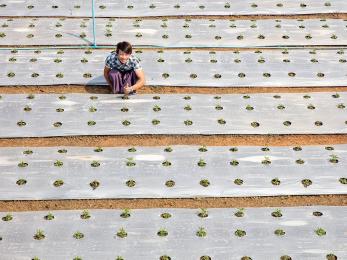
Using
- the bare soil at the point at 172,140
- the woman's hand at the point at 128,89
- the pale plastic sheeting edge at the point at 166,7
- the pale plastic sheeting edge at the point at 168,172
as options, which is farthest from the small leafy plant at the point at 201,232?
the pale plastic sheeting edge at the point at 166,7

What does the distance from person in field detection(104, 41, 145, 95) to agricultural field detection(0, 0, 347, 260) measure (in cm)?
25

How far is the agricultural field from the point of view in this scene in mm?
10078

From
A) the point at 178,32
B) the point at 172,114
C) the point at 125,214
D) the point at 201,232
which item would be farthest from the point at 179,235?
the point at 178,32

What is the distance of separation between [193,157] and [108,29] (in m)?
5.22

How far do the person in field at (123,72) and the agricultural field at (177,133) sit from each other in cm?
25

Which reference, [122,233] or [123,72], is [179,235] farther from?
[123,72]

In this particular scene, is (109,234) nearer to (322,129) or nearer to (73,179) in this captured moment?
(73,179)

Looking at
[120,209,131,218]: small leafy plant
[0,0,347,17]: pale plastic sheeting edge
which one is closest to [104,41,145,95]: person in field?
[120,209,131,218]: small leafy plant

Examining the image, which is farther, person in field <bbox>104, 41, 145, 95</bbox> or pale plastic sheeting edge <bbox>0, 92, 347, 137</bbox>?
person in field <bbox>104, 41, 145, 95</bbox>

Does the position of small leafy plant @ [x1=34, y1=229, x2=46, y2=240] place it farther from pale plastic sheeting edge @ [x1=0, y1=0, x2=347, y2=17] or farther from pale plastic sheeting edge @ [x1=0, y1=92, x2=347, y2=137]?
pale plastic sheeting edge @ [x1=0, y1=0, x2=347, y2=17]

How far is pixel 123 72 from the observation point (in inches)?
505

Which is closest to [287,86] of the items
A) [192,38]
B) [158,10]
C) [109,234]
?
[192,38]

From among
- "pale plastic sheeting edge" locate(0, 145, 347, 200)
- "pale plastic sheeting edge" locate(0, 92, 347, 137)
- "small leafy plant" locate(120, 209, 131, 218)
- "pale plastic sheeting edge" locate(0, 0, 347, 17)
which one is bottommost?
"small leafy plant" locate(120, 209, 131, 218)

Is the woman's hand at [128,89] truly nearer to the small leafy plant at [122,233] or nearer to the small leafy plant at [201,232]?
the small leafy plant at [122,233]
